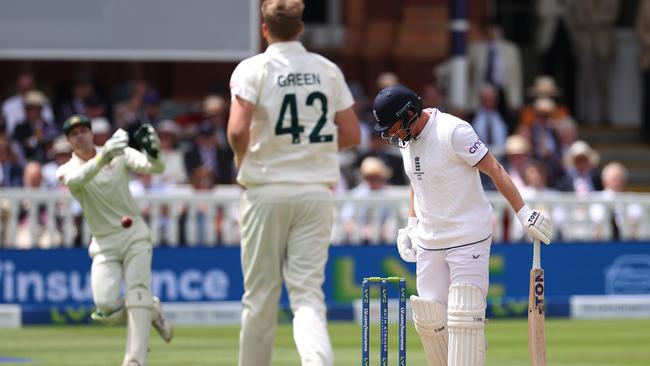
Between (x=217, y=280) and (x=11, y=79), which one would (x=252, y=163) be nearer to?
(x=217, y=280)

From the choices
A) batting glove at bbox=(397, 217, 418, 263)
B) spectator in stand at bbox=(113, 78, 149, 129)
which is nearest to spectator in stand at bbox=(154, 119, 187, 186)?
spectator in stand at bbox=(113, 78, 149, 129)

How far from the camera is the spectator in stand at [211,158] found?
1738cm

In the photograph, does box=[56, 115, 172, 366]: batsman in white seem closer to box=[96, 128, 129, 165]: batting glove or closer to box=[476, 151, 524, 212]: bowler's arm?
box=[96, 128, 129, 165]: batting glove

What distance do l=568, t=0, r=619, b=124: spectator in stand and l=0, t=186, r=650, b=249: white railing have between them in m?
6.08

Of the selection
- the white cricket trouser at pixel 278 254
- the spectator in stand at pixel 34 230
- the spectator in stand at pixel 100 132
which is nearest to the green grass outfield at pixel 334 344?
the spectator in stand at pixel 34 230

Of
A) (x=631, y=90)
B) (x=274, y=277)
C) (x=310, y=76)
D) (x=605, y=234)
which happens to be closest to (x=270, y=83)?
(x=310, y=76)

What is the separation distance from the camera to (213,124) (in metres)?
17.9

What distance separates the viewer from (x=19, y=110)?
1772 cm

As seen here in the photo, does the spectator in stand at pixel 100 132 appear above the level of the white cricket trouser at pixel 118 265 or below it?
above

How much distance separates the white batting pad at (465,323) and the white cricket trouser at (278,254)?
66 centimetres

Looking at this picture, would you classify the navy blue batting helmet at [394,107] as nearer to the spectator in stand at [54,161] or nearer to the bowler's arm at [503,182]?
the bowler's arm at [503,182]

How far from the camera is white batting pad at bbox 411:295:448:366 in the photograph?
8492 mm

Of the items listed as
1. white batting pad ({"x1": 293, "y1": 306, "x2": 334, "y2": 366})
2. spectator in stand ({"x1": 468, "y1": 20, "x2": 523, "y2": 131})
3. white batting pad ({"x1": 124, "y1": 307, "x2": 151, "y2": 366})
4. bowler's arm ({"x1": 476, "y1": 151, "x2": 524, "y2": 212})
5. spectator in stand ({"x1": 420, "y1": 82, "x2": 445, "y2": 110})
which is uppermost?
spectator in stand ({"x1": 468, "y1": 20, "x2": 523, "y2": 131})

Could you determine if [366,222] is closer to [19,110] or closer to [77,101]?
[77,101]
